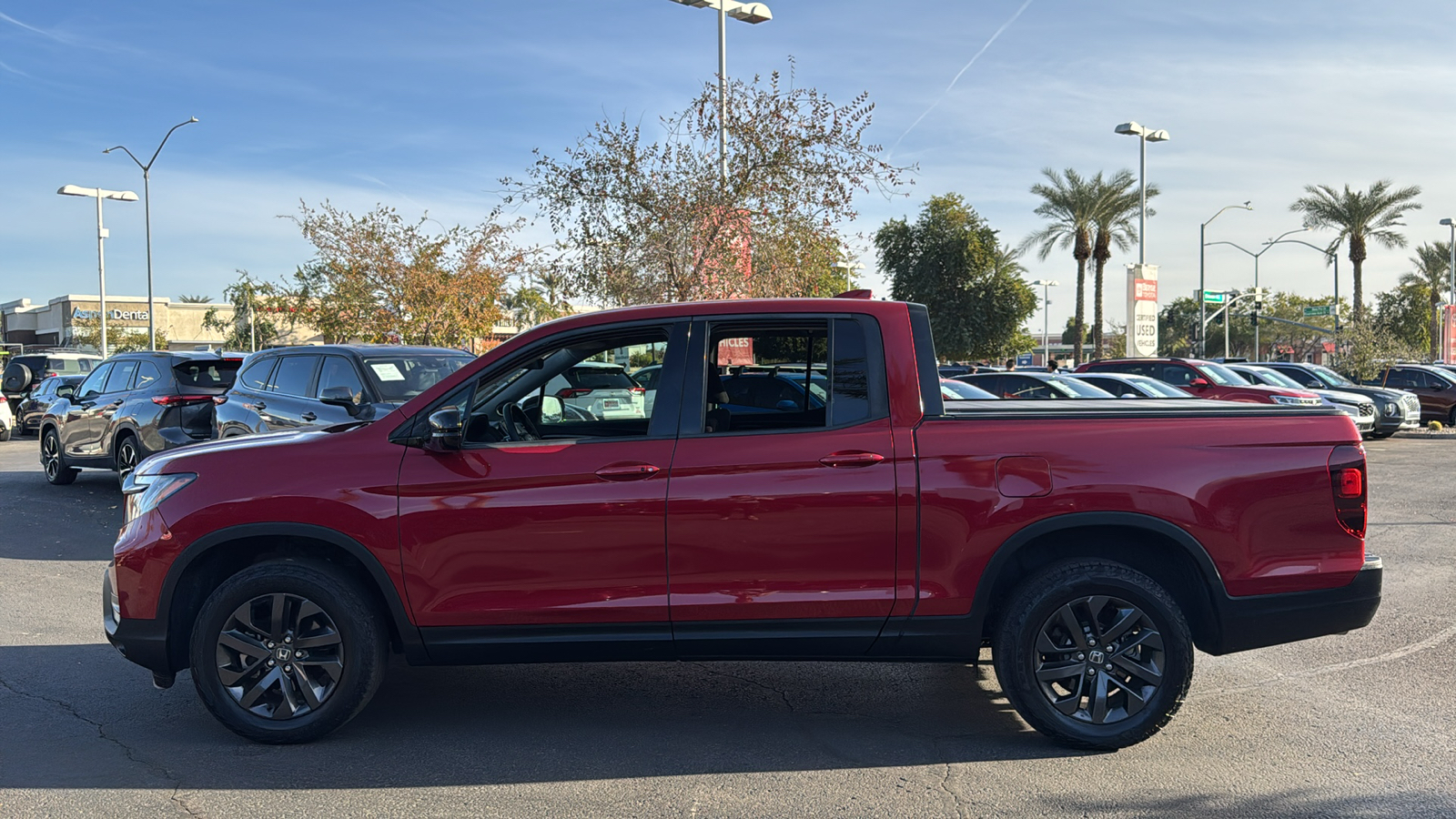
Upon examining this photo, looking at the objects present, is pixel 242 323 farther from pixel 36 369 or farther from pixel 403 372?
pixel 403 372

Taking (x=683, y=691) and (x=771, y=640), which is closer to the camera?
(x=771, y=640)

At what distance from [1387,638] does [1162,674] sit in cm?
284

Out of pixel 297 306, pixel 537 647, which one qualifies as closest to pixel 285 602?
pixel 537 647

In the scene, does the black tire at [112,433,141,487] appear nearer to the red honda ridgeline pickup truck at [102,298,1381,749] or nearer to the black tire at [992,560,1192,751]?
the red honda ridgeline pickup truck at [102,298,1381,749]

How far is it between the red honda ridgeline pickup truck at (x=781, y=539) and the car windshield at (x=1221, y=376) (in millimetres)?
16527

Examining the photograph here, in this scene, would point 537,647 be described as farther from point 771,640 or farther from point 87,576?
point 87,576

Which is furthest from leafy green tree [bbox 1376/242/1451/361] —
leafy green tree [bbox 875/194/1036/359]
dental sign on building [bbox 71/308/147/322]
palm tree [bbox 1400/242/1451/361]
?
dental sign on building [bbox 71/308/147/322]

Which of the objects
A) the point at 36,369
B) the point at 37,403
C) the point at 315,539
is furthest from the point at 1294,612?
the point at 36,369

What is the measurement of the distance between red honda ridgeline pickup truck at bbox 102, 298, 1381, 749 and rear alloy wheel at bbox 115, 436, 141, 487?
8.87m

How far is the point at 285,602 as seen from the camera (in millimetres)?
4559

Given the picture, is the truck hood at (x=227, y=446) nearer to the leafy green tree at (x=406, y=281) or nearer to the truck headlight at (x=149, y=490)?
the truck headlight at (x=149, y=490)

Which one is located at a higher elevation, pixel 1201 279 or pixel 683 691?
pixel 1201 279

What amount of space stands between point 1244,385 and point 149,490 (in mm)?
19012

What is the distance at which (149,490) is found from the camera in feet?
15.5
